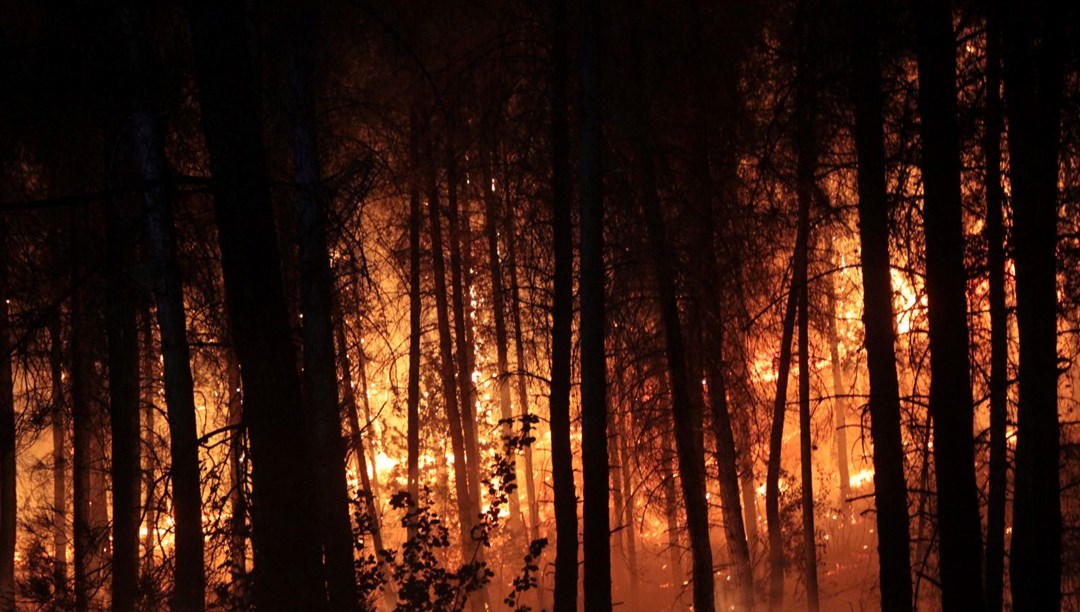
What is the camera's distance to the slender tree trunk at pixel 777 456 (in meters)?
13.6

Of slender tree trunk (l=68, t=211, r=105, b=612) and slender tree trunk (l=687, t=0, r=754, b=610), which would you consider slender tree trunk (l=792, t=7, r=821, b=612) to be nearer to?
slender tree trunk (l=687, t=0, r=754, b=610)

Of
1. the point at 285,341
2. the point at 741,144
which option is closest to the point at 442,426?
the point at 741,144

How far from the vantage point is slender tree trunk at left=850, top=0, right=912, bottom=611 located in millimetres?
7754

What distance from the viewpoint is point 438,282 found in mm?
17047

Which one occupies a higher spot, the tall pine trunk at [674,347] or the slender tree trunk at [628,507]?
the tall pine trunk at [674,347]

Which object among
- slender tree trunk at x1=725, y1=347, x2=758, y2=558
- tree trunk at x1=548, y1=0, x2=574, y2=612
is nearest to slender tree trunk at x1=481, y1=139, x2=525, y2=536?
tree trunk at x1=548, y1=0, x2=574, y2=612

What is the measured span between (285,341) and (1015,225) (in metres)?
5.76

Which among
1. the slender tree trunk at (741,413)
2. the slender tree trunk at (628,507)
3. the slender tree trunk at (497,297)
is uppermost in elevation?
the slender tree trunk at (497,297)

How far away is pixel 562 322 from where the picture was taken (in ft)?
33.1

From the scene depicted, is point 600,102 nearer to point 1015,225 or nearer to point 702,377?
point 1015,225

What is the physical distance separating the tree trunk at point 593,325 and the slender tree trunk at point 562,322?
0.35m

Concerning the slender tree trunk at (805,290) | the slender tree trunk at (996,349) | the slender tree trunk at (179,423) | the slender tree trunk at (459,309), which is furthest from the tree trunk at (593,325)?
the slender tree trunk at (459,309)

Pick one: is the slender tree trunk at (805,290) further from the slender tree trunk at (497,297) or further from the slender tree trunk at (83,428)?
the slender tree trunk at (83,428)

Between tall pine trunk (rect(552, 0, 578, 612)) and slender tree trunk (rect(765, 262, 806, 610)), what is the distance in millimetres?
4631
